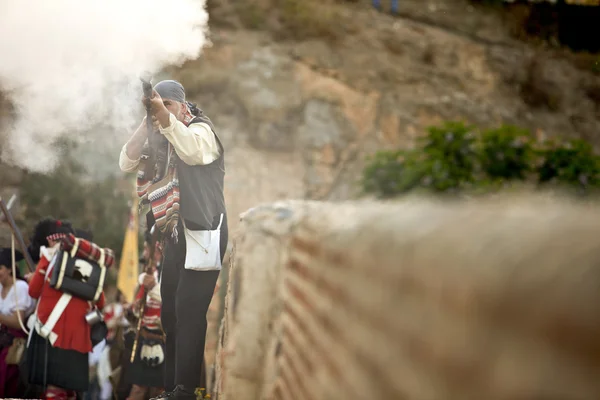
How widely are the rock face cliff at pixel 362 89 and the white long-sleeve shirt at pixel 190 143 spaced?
2574mm

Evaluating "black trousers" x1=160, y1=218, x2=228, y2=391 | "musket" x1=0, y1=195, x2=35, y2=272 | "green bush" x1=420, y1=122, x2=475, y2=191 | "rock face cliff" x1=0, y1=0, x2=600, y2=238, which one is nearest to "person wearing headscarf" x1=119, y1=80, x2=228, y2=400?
"black trousers" x1=160, y1=218, x2=228, y2=391

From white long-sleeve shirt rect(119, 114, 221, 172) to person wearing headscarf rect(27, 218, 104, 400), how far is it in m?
0.82

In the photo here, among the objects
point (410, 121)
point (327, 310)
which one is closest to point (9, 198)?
point (327, 310)

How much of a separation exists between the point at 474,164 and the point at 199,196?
14.6ft

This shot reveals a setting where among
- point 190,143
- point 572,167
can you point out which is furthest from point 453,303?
point 572,167

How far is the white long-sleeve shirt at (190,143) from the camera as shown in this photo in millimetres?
2885

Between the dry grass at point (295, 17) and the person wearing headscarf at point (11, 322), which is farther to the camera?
the dry grass at point (295, 17)

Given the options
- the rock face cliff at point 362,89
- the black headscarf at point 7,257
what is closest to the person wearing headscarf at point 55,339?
the black headscarf at point 7,257

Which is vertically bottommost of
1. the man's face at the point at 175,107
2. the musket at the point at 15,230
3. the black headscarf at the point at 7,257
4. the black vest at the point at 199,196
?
the black headscarf at the point at 7,257

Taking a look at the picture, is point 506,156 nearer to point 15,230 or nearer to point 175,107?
point 175,107

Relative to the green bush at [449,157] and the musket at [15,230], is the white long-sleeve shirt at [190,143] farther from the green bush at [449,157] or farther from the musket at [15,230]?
the green bush at [449,157]

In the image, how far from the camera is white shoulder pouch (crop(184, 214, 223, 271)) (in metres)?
→ 2.94

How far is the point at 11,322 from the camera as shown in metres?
3.48

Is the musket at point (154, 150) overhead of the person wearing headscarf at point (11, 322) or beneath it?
overhead
